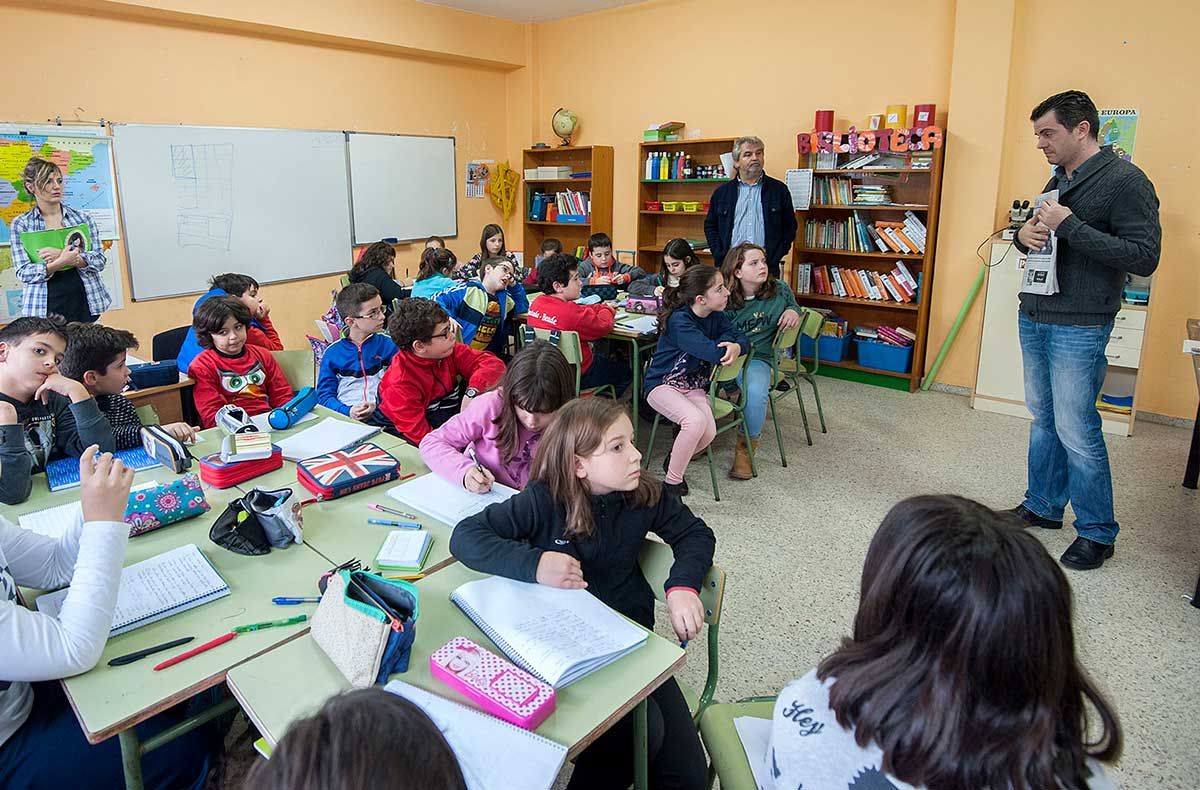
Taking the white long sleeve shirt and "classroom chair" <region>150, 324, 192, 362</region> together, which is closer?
the white long sleeve shirt

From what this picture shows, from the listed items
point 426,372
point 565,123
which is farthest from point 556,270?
point 565,123

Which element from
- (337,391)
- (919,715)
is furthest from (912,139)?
(919,715)

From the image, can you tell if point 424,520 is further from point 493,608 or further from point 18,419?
point 18,419

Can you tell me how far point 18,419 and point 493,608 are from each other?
4.93 feet

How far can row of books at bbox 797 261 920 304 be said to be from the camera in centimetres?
538

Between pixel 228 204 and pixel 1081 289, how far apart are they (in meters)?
5.39

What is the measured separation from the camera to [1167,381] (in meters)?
4.64

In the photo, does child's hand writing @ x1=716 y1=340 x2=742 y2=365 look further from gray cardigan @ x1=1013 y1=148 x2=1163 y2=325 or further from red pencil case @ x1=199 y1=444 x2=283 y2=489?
red pencil case @ x1=199 y1=444 x2=283 y2=489

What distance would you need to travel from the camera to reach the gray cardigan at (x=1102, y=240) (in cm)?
256

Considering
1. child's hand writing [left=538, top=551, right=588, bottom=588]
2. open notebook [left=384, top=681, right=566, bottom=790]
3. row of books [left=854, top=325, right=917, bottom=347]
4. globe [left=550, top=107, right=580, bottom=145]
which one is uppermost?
globe [left=550, top=107, right=580, bottom=145]

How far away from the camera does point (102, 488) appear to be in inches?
52.3

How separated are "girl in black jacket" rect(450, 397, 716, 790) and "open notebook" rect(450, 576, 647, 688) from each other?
0.04 metres

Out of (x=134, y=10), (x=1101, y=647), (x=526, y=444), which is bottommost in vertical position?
(x=1101, y=647)

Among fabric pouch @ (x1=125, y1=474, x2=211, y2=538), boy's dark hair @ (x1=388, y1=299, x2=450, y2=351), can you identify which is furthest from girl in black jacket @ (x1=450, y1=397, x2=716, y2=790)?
boy's dark hair @ (x1=388, y1=299, x2=450, y2=351)
